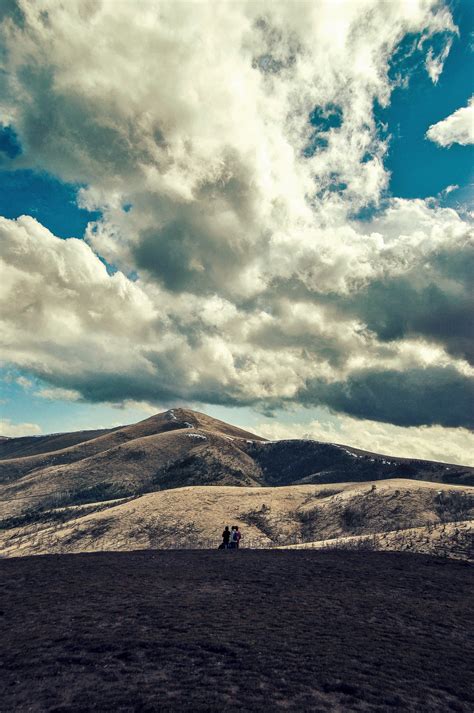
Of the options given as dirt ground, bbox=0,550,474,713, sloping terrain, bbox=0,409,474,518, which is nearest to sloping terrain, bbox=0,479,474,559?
dirt ground, bbox=0,550,474,713

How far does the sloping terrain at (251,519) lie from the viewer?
178ft

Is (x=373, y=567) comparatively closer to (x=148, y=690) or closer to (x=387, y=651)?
(x=387, y=651)

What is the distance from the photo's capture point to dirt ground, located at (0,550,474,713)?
485 inches

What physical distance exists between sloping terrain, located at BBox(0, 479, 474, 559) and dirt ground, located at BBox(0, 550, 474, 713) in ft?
82.2

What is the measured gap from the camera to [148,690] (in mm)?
12492

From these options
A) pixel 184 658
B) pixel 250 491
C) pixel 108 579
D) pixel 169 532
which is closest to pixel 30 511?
pixel 250 491

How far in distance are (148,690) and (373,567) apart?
64.2 ft

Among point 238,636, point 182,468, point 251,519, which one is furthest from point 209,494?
point 238,636

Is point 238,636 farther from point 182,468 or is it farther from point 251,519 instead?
point 182,468

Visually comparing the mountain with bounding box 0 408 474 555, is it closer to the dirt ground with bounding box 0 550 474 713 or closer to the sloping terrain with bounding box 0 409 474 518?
the sloping terrain with bounding box 0 409 474 518

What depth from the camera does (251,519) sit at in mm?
61906

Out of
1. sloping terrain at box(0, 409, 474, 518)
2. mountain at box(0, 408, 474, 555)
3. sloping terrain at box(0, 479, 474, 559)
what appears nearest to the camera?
sloping terrain at box(0, 479, 474, 559)

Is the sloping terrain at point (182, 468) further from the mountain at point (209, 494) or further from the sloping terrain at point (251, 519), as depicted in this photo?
the sloping terrain at point (251, 519)

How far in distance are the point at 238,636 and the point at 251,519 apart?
46877 millimetres
